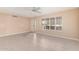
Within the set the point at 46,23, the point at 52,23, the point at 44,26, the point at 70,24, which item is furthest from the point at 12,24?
the point at 70,24

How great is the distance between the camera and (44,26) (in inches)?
396

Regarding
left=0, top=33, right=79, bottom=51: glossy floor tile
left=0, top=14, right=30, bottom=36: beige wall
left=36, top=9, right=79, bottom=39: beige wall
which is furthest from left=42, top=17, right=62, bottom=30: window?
left=0, top=14, right=30, bottom=36: beige wall

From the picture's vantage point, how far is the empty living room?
559 centimetres

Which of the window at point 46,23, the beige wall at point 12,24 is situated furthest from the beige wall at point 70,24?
the beige wall at point 12,24

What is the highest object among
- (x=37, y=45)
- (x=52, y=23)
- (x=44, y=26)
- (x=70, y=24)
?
(x=52, y=23)

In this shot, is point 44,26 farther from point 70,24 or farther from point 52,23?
point 70,24

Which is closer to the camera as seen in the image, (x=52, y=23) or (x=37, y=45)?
(x=37, y=45)

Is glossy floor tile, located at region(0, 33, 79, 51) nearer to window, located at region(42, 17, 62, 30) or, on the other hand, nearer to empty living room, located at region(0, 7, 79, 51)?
empty living room, located at region(0, 7, 79, 51)

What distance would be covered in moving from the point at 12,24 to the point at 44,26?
372 centimetres

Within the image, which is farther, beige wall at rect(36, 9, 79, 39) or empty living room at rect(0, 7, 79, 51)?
beige wall at rect(36, 9, 79, 39)

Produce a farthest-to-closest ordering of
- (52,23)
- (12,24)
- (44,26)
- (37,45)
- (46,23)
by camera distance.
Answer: (12,24) → (44,26) → (46,23) → (52,23) → (37,45)
